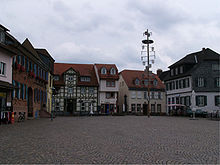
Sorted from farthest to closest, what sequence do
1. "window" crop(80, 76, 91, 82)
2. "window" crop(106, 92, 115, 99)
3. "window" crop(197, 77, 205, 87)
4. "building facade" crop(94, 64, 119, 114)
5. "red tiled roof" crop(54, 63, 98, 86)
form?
"window" crop(106, 92, 115, 99) → "window" crop(80, 76, 91, 82) → "building facade" crop(94, 64, 119, 114) → "red tiled roof" crop(54, 63, 98, 86) → "window" crop(197, 77, 205, 87)

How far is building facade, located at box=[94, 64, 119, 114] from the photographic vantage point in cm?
5184

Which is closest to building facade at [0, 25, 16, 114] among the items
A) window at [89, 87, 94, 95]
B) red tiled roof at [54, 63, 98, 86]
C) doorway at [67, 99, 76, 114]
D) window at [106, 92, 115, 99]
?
red tiled roof at [54, 63, 98, 86]

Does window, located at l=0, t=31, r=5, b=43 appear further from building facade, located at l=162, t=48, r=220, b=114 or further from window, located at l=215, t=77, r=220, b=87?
window, located at l=215, t=77, r=220, b=87

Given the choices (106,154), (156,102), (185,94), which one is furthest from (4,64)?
(156,102)

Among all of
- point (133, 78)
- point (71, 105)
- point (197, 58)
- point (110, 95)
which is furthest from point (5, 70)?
point (133, 78)

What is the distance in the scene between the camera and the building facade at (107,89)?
2041 inches

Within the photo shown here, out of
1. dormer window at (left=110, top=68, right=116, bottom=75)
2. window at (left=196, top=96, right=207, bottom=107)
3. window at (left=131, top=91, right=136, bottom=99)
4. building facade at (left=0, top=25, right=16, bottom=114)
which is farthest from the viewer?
window at (left=131, top=91, right=136, bottom=99)

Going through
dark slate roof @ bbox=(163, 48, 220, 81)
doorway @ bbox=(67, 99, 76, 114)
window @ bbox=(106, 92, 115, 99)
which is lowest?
doorway @ bbox=(67, 99, 76, 114)

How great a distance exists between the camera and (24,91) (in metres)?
26.0

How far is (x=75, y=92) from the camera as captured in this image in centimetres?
5088

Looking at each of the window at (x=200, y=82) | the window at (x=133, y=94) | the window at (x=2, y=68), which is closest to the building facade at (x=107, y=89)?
the window at (x=133, y=94)

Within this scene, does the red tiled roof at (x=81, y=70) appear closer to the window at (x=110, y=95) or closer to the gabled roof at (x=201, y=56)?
the window at (x=110, y=95)

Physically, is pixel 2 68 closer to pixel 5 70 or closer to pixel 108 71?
pixel 5 70

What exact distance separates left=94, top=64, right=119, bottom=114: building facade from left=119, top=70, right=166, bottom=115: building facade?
3.20m
